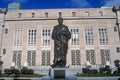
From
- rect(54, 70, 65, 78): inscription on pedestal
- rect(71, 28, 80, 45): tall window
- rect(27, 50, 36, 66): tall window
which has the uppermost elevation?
rect(71, 28, 80, 45): tall window

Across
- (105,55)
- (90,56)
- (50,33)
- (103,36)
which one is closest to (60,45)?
(90,56)

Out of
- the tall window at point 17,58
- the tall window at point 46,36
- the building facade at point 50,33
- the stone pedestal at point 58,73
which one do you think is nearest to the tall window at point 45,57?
the building facade at point 50,33

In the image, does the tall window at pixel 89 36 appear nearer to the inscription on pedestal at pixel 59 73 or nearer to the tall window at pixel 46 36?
the tall window at pixel 46 36

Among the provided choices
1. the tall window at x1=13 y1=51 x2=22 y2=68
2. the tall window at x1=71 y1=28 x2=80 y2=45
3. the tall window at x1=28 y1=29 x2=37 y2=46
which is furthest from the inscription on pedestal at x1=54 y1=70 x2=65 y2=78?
the tall window at x1=28 y1=29 x2=37 y2=46

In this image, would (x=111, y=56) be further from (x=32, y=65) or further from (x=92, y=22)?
(x=32, y=65)

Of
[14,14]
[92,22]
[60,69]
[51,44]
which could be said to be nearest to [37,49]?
[51,44]

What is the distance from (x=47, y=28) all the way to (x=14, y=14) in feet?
24.4

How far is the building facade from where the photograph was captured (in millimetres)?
40562

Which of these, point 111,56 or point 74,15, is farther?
point 74,15

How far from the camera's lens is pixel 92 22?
141 feet

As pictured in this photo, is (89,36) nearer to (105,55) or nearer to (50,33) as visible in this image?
(105,55)

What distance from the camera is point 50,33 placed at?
139ft

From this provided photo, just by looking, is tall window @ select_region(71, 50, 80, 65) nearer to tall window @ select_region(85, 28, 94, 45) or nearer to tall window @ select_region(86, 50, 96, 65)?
tall window @ select_region(86, 50, 96, 65)

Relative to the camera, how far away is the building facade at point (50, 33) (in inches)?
1597
